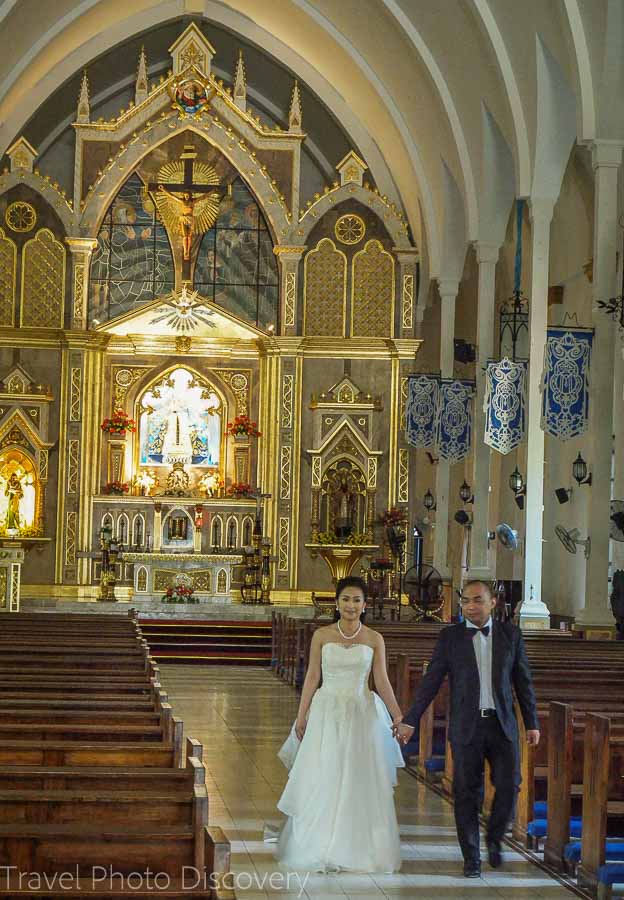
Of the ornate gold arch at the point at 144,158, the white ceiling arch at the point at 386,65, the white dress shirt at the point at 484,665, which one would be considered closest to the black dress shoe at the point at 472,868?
the white dress shirt at the point at 484,665

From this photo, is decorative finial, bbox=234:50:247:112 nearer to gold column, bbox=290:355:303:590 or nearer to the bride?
gold column, bbox=290:355:303:590

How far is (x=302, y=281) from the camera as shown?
3047 cm

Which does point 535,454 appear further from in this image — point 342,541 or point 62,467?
point 62,467

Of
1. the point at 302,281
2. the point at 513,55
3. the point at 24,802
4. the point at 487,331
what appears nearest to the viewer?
the point at 24,802

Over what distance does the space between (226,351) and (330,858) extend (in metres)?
22.5

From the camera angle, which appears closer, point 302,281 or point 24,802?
point 24,802

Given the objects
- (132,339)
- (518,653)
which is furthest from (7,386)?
(518,653)

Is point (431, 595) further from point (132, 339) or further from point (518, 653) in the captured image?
point (518, 653)

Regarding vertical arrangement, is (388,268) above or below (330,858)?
above

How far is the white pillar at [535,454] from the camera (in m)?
19.5

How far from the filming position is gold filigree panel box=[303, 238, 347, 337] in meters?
30.5

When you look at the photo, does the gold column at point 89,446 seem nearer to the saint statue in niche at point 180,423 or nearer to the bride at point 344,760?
the saint statue in niche at point 180,423

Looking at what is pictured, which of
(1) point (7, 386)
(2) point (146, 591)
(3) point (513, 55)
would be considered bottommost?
(2) point (146, 591)

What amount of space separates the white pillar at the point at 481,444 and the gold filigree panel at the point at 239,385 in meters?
7.08
